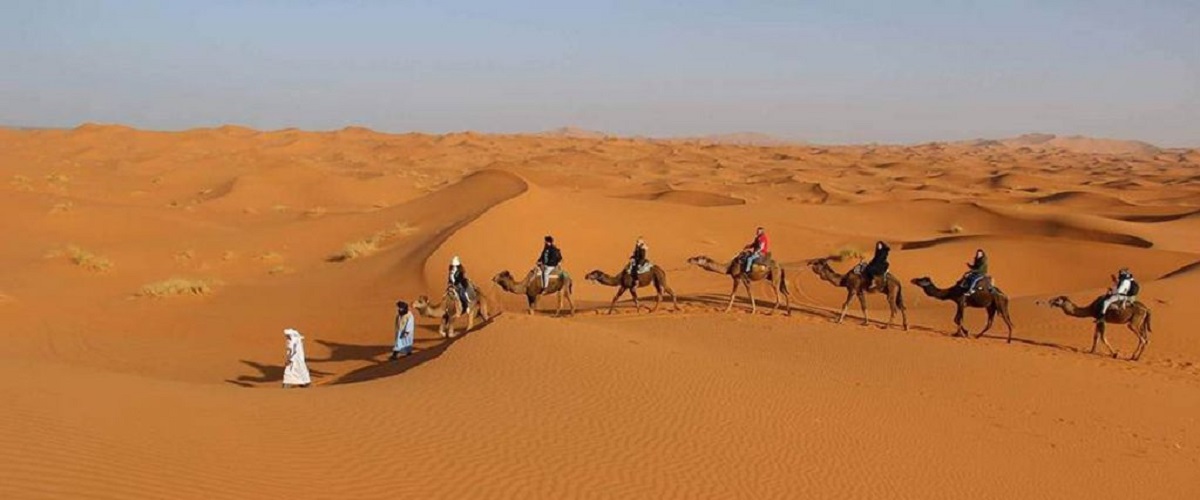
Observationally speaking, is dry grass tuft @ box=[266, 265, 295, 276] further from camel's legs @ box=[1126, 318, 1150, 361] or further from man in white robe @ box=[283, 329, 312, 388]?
camel's legs @ box=[1126, 318, 1150, 361]

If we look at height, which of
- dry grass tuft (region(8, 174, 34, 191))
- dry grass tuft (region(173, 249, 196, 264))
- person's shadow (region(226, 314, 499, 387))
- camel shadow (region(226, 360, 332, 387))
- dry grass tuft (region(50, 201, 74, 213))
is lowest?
camel shadow (region(226, 360, 332, 387))

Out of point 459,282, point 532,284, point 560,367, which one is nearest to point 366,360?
point 459,282

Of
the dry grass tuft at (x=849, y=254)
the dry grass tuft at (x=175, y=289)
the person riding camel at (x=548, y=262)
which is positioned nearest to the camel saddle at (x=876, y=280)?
the person riding camel at (x=548, y=262)

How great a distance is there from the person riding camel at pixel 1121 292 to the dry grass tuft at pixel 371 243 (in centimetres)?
2069

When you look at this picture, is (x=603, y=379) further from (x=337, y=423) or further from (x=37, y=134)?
(x=37, y=134)

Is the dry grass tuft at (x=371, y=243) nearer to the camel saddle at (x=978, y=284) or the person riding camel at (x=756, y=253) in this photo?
the person riding camel at (x=756, y=253)

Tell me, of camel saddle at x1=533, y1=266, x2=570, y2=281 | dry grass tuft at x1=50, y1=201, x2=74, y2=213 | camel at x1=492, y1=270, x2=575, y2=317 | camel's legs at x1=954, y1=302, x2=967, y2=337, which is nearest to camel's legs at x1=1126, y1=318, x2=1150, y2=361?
camel's legs at x1=954, y1=302, x2=967, y2=337

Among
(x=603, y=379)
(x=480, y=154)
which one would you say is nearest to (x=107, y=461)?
(x=603, y=379)

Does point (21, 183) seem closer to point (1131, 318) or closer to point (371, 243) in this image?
point (371, 243)

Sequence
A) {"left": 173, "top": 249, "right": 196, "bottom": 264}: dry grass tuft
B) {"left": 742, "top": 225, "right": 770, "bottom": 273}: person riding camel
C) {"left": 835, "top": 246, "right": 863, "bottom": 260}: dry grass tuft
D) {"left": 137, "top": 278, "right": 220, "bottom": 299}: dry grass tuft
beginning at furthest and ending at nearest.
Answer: {"left": 835, "top": 246, "right": 863, "bottom": 260}: dry grass tuft < {"left": 173, "top": 249, "right": 196, "bottom": 264}: dry grass tuft < {"left": 137, "top": 278, "right": 220, "bottom": 299}: dry grass tuft < {"left": 742, "top": 225, "right": 770, "bottom": 273}: person riding camel

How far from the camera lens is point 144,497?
638 cm

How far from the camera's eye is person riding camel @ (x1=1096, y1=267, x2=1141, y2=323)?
16375mm

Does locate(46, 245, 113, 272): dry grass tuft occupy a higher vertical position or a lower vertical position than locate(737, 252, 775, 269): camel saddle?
lower

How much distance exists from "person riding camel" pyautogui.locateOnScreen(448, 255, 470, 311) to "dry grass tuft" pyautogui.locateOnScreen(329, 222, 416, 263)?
43.3 feet
